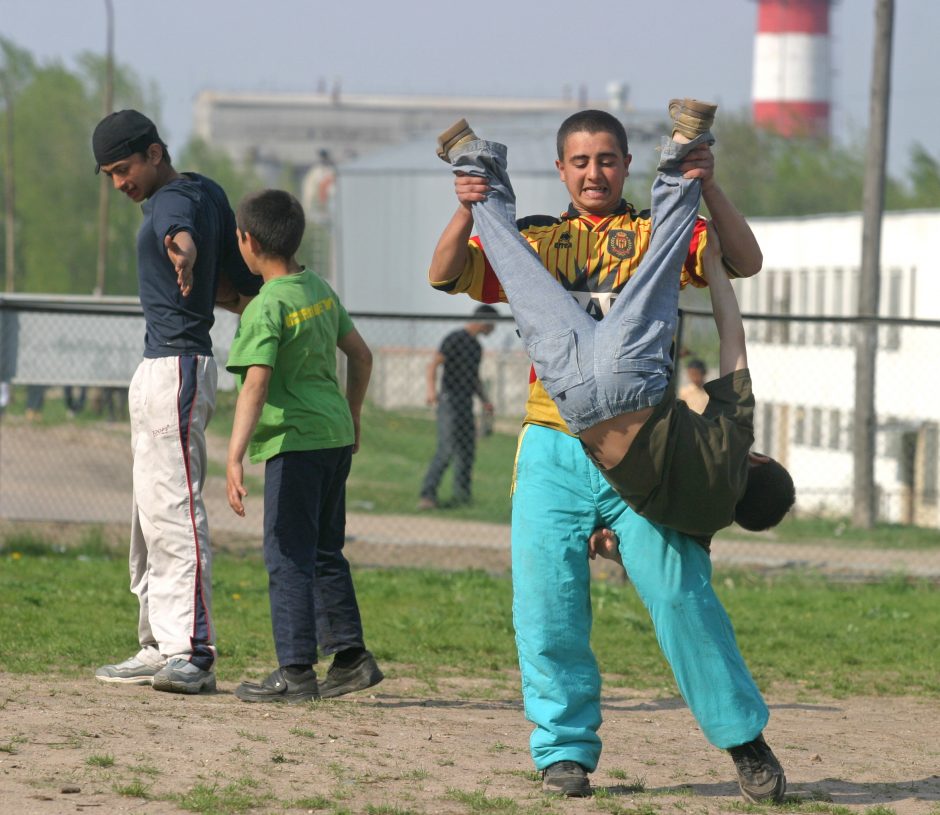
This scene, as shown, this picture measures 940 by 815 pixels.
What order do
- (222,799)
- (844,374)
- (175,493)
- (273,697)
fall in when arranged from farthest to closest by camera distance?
(844,374) → (175,493) → (273,697) → (222,799)

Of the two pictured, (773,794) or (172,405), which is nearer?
(773,794)

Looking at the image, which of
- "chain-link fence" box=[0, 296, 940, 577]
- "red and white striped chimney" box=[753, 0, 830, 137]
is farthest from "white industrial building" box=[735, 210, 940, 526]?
"red and white striped chimney" box=[753, 0, 830, 137]

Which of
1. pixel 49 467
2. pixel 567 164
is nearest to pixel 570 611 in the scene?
pixel 567 164

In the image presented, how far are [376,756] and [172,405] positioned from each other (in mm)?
1632

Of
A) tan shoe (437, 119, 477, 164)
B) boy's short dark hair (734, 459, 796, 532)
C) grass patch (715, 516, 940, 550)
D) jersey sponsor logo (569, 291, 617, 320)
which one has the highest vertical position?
tan shoe (437, 119, 477, 164)

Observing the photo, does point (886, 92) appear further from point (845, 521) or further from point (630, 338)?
point (630, 338)

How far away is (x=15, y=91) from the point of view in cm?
6431

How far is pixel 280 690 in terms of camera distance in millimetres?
5645

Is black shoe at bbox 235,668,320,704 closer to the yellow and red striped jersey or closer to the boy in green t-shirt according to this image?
the boy in green t-shirt

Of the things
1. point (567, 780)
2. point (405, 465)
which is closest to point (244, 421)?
point (567, 780)

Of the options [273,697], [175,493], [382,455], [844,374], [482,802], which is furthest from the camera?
[844,374]

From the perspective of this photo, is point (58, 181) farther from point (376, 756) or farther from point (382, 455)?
point (376, 756)

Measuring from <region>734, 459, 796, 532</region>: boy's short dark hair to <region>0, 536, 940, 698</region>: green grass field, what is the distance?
2.63m

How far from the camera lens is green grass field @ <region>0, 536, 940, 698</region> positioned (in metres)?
7.04
